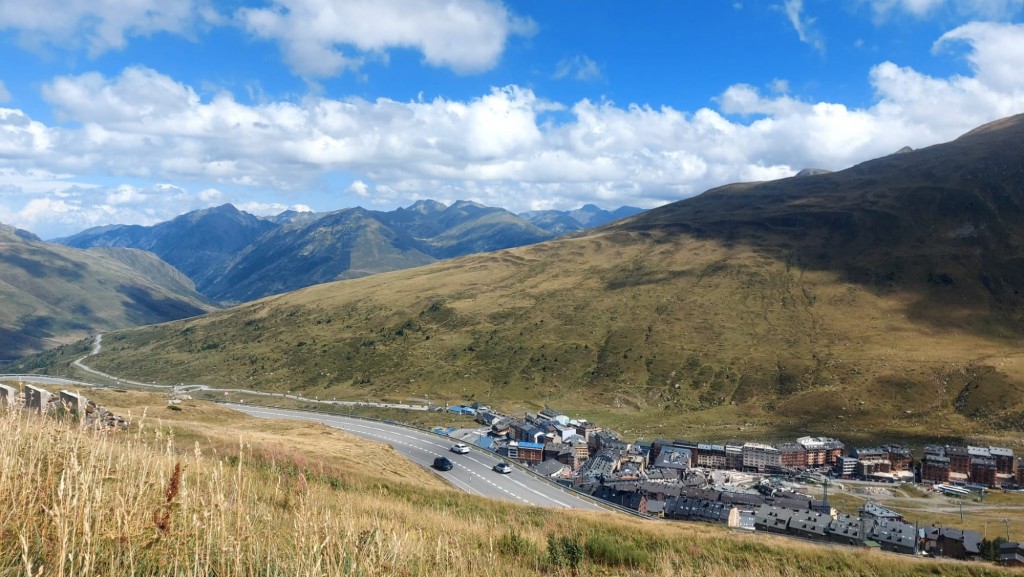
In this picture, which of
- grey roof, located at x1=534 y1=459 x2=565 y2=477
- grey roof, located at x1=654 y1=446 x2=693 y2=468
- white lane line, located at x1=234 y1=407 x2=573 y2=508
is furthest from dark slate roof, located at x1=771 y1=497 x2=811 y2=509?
grey roof, located at x1=534 y1=459 x2=565 y2=477

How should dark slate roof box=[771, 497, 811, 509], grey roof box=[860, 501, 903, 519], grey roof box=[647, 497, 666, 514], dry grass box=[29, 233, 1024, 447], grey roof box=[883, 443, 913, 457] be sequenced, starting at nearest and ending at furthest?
grey roof box=[647, 497, 666, 514] → grey roof box=[860, 501, 903, 519] → dark slate roof box=[771, 497, 811, 509] → grey roof box=[883, 443, 913, 457] → dry grass box=[29, 233, 1024, 447]

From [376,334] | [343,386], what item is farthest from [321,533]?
[376,334]

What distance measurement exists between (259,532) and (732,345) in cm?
14909

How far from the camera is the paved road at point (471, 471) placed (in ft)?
194

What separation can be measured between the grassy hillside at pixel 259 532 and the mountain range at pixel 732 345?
98.4 meters

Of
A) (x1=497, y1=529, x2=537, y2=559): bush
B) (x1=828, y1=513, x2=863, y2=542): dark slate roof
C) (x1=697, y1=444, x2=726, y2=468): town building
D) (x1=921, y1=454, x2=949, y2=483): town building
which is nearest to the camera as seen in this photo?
(x1=497, y1=529, x2=537, y2=559): bush

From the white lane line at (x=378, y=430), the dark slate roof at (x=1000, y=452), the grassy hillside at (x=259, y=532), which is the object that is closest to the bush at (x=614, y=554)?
the grassy hillside at (x=259, y=532)

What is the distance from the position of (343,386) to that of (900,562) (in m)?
142

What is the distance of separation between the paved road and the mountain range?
4380cm

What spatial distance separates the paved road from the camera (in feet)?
194

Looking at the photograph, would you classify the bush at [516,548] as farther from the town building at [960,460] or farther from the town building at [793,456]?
the town building at [960,460]

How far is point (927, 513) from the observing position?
70.8m

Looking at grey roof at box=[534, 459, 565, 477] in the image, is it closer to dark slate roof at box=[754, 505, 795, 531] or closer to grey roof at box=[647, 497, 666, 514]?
grey roof at box=[647, 497, 666, 514]

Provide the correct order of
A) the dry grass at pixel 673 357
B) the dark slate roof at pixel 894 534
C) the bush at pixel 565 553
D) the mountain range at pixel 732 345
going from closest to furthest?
the bush at pixel 565 553, the dark slate roof at pixel 894 534, the dry grass at pixel 673 357, the mountain range at pixel 732 345
